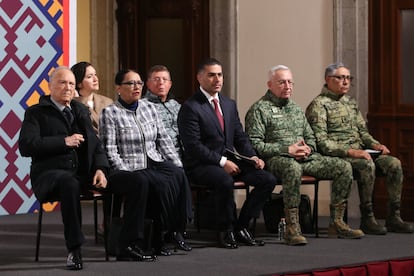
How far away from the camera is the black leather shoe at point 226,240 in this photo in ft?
22.1

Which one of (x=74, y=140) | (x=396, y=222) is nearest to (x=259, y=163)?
(x=396, y=222)

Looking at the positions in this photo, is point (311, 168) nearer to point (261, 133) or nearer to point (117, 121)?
point (261, 133)

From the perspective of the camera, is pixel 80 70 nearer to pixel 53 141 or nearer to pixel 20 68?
pixel 53 141

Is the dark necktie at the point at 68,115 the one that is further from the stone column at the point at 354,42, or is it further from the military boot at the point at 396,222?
the stone column at the point at 354,42

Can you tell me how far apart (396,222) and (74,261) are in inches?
106

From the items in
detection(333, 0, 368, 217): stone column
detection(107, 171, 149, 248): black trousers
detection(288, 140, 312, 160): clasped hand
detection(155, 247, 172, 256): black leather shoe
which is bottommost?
detection(155, 247, 172, 256): black leather shoe

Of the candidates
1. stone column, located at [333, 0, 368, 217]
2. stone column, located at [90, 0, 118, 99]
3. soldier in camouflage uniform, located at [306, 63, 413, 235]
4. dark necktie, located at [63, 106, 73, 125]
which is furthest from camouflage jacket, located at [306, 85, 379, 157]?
stone column, located at [90, 0, 118, 99]

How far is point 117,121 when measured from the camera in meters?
6.46

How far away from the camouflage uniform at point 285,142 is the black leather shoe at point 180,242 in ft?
2.68

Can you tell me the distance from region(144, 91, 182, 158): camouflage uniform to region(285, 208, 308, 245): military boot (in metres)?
0.89

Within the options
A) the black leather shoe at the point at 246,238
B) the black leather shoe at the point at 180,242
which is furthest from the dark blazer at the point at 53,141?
the black leather shoe at the point at 246,238

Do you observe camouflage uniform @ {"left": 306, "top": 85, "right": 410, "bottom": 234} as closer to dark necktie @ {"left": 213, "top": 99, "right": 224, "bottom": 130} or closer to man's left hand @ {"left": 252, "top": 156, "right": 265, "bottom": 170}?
man's left hand @ {"left": 252, "top": 156, "right": 265, "bottom": 170}

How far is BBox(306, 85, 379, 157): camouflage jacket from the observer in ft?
24.1

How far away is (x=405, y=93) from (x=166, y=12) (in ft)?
8.36
